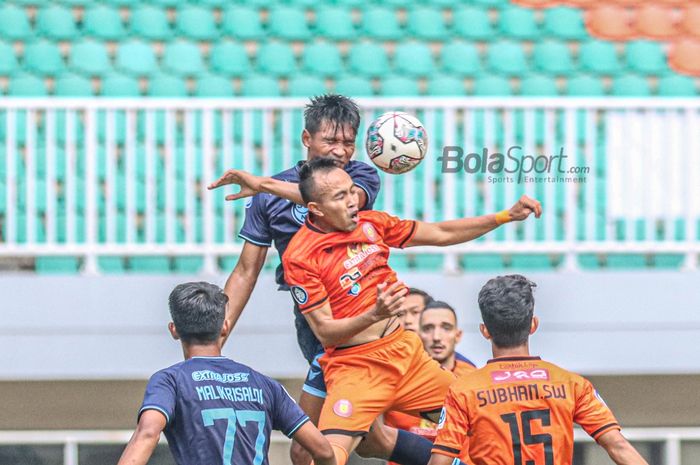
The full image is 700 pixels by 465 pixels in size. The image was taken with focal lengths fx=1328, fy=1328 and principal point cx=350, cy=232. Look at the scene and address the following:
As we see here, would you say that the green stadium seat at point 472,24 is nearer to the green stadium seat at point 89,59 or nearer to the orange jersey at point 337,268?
the green stadium seat at point 89,59

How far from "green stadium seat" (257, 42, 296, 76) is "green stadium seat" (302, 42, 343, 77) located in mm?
118

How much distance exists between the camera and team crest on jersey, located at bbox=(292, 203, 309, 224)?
5.80 metres

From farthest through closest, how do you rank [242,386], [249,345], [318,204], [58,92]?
[58,92], [249,345], [318,204], [242,386]

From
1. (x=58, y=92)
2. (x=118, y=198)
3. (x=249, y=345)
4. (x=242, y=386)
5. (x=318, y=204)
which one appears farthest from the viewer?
(x=58, y=92)

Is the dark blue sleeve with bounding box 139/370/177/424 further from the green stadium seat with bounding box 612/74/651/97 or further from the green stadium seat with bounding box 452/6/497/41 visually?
the green stadium seat with bounding box 612/74/651/97

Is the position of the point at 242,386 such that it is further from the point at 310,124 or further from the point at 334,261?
the point at 310,124

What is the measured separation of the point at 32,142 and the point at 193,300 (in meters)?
4.04

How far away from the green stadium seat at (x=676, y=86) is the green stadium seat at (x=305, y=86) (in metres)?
2.69

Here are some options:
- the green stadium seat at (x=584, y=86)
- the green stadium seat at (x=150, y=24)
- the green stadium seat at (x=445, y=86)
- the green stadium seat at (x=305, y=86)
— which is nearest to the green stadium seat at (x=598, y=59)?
the green stadium seat at (x=584, y=86)

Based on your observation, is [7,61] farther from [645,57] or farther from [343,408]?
[343,408]

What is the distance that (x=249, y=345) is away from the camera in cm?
786

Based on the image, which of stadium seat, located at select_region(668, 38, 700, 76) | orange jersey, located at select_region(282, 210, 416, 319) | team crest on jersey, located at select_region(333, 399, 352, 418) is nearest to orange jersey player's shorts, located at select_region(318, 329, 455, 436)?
team crest on jersey, located at select_region(333, 399, 352, 418)

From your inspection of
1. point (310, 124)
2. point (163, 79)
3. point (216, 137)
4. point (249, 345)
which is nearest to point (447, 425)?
point (310, 124)

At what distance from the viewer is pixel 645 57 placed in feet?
34.9
